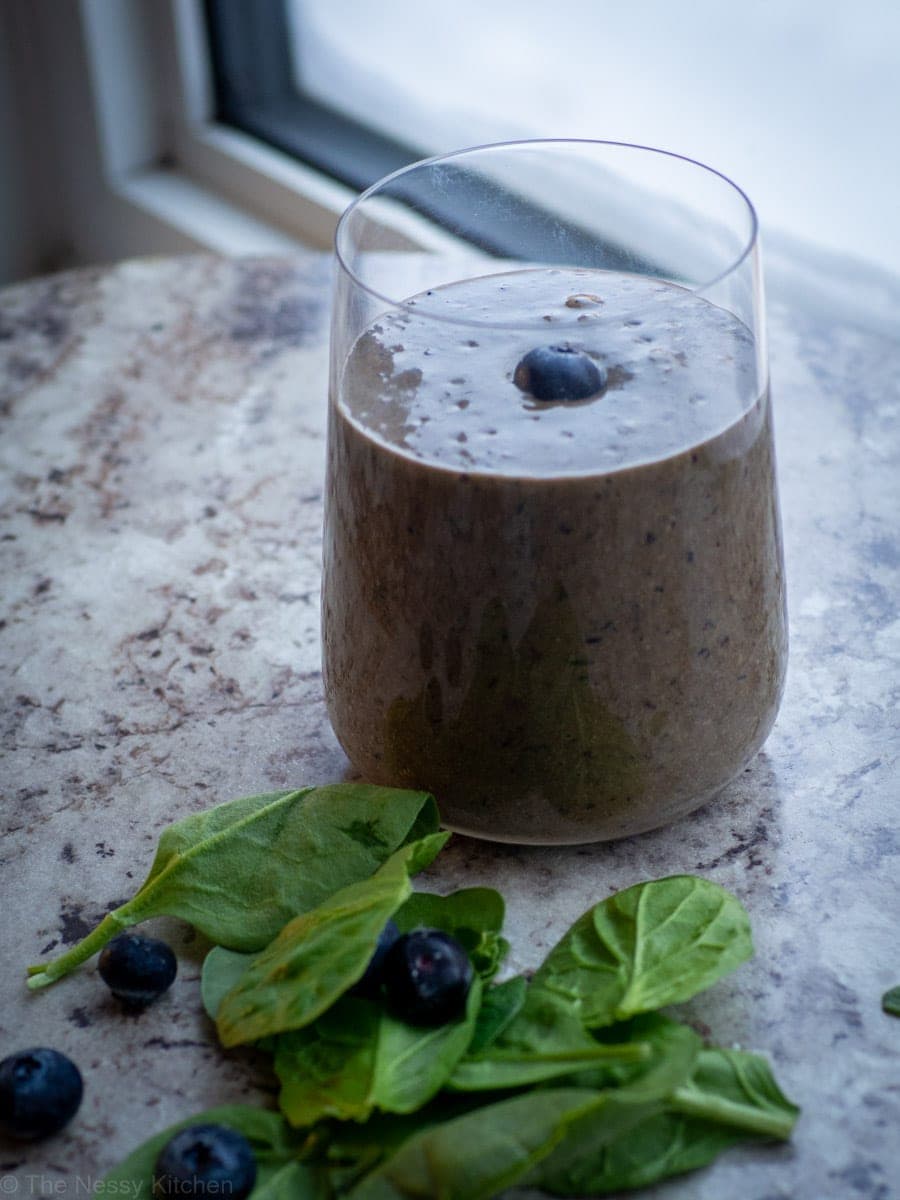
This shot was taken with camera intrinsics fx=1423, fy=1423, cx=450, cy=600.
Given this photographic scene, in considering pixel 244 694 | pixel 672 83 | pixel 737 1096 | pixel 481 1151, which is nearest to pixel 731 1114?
pixel 737 1096

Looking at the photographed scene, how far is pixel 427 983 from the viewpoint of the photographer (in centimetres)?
64

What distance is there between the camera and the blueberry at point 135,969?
0.72 meters

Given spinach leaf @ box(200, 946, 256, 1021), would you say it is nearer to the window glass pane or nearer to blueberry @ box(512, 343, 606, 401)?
blueberry @ box(512, 343, 606, 401)

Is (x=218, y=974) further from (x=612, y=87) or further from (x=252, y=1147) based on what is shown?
(x=612, y=87)

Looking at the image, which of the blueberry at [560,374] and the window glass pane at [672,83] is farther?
the window glass pane at [672,83]

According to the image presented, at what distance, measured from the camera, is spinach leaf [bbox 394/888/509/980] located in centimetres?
71

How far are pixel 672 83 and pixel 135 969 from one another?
4.12 feet

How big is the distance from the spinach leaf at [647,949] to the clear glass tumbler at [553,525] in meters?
0.06

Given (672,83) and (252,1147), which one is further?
(672,83)

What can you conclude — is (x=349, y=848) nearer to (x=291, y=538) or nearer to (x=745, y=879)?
(x=745, y=879)

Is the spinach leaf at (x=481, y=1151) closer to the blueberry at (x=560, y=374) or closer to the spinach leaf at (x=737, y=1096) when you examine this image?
the spinach leaf at (x=737, y=1096)

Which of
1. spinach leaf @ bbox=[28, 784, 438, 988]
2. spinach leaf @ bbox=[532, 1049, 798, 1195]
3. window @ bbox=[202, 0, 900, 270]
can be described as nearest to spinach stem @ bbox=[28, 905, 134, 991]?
spinach leaf @ bbox=[28, 784, 438, 988]

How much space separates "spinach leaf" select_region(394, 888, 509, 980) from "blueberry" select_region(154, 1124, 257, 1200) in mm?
142

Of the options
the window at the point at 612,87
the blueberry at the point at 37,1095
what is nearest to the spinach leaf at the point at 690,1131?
the blueberry at the point at 37,1095
